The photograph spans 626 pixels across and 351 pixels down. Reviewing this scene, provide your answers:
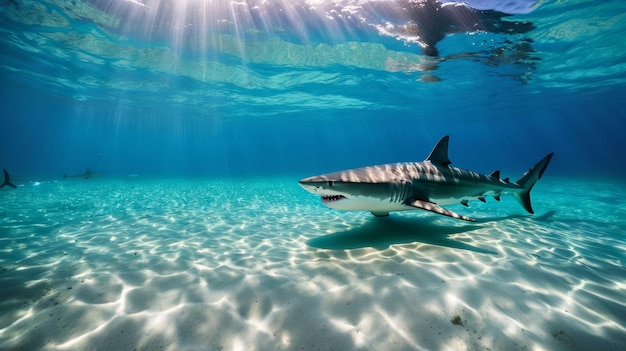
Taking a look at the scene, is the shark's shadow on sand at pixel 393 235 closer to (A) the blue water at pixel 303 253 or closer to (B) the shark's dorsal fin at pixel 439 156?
(A) the blue water at pixel 303 253

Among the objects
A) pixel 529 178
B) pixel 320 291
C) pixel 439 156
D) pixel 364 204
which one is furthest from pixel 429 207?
pixel 529 178

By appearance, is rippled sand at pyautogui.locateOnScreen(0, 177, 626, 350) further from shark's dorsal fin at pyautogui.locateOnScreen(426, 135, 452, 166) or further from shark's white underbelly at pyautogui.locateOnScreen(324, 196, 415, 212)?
shark's dorsal fin at pyautogui.locateOnScreen(426, 135, 452, 166)

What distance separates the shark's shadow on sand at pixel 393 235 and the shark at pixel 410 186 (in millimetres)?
440

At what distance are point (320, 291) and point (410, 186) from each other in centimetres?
281

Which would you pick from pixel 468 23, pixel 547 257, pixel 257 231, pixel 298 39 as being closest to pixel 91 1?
pixel 298 39

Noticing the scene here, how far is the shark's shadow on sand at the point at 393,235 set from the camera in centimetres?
447

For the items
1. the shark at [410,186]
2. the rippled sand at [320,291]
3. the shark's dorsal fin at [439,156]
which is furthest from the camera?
the shark's dorsal fin at [439,156]

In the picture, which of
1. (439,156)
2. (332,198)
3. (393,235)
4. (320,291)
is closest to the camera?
(320,291)

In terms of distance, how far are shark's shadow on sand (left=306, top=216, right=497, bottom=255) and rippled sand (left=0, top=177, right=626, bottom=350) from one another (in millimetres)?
57

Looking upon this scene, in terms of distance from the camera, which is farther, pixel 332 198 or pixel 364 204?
pixel 364 204

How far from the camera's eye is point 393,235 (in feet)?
16.4

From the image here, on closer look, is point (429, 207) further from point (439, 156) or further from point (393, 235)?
point (439, 156)

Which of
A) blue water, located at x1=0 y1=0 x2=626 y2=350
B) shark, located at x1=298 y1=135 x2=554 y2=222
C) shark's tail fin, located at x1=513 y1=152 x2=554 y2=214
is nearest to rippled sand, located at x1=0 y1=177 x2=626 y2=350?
blue water, located at x1=0 y1=0 x2=626 y2=350

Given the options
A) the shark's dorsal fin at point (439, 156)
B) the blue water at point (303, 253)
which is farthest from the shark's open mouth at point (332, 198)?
the shark's dorsal fin at point (439, 156)
